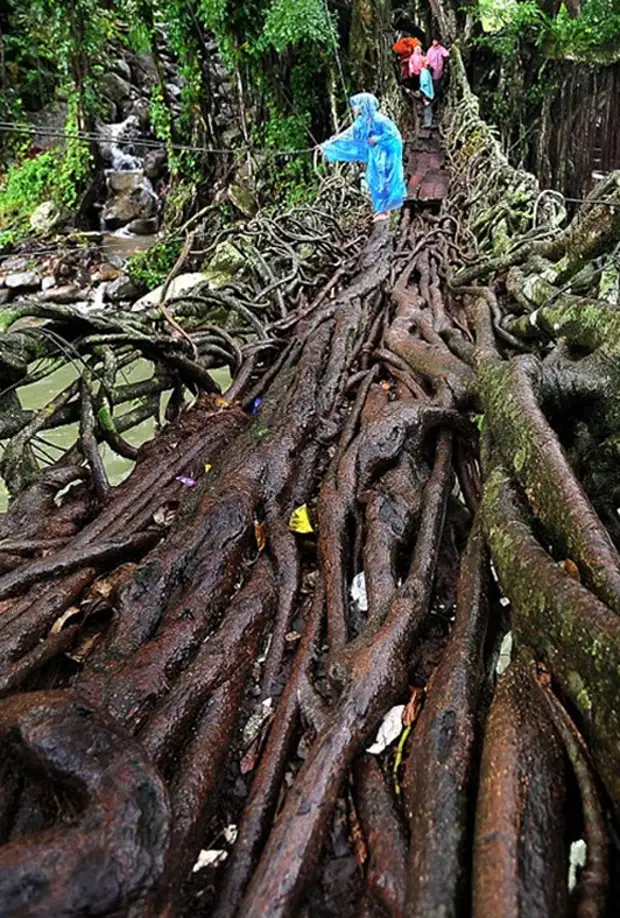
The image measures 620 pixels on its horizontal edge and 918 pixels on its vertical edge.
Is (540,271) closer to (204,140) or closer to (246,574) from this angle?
(246,574)

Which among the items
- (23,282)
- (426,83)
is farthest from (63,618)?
(426,83)

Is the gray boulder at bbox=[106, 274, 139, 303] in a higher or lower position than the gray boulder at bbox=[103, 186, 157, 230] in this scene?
lower

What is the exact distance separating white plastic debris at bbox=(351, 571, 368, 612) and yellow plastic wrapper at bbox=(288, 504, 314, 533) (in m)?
0.29

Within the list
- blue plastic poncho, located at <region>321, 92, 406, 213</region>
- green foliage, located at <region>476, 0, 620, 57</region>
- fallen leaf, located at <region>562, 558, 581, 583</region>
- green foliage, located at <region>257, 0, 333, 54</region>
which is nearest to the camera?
A: fallen leaf, located at <region>562, 558, 581, 583</region>

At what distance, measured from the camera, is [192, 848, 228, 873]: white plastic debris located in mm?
1153

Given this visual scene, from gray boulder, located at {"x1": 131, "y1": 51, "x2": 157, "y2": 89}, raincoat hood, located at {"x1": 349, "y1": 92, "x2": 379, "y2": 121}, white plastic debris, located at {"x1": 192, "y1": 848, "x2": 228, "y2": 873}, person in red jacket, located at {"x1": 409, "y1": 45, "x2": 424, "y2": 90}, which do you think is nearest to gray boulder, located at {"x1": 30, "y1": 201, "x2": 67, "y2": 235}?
gray boulder, located at {"x1": 131, "y1": 51, "x2": 157, "y2": 89}

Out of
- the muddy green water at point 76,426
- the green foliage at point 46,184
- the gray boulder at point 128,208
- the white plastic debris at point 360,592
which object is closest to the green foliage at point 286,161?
the gray boulder at point 128,208

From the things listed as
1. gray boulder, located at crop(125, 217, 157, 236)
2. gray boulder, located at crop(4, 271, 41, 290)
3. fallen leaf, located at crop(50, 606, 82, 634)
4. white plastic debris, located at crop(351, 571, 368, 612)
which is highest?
gray boulder, located at crop(125, 217, 157, 236)

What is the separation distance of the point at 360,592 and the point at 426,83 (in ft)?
42.6

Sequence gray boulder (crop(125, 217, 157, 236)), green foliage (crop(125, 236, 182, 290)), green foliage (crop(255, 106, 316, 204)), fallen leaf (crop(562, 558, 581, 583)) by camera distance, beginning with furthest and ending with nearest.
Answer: gray boulder (crop(125, 217, 157, 236))
green foliage (crop(255, 106, 316, 204))
green foliage (crop(125, 236, 182, 290))
fallen leaf (crop(562, 558, 581, 583))

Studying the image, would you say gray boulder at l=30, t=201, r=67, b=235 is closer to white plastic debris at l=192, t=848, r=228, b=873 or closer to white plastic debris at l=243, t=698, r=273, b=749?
white plastic debris at l=243, t=698, r=273, b=749

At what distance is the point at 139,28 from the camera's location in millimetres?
11133

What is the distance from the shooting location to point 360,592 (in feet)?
5.91

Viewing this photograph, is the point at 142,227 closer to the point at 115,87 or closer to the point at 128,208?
the point at 128,208
